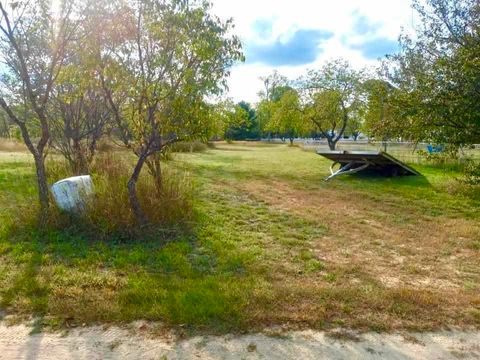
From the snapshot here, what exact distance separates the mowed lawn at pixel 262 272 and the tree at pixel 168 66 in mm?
1246

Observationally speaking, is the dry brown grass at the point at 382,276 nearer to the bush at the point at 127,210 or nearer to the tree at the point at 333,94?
the bush at the point at 127,210

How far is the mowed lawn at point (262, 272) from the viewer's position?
301cm

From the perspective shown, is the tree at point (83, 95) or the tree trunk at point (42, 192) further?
the tree trunk at point (42, 192)

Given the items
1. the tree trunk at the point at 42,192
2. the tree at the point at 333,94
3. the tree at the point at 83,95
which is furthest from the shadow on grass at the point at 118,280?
the tree at the point at 333,94

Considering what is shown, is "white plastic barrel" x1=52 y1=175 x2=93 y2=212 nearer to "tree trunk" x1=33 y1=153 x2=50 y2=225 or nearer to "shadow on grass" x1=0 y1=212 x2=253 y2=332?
"tree trunk" x1=33 y1=153 x2=50 y2=225

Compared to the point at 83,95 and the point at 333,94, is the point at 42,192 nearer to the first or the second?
the point at 83,95

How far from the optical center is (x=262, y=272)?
3.96 metres

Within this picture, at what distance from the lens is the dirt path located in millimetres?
2479

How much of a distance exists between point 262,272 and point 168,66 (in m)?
3.02

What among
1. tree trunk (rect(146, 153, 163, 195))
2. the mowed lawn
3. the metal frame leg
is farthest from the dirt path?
the metal frame leg

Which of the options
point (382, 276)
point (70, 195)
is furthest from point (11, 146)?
point (382, 276)

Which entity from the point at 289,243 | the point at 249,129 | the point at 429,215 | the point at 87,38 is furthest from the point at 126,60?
the point at 249,129

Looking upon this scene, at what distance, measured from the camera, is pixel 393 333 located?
276 centimetres

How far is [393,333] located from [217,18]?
4.25m
